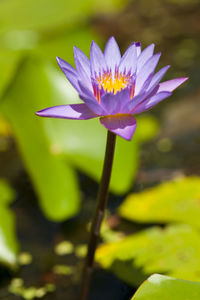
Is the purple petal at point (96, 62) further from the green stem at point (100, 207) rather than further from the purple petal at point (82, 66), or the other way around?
the green stem at point (100, 207)

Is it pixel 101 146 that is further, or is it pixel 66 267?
pixel 101 146

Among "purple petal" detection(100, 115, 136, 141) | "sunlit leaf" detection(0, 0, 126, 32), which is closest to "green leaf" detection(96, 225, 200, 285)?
"purple petal" detection(100, 115, 136, 141)

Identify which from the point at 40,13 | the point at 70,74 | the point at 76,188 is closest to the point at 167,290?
the point at 70,74

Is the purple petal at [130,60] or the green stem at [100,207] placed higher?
the purple petal at [130,60]

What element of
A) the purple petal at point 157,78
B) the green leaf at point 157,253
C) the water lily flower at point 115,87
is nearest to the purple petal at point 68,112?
the water lily flower at point 115,87

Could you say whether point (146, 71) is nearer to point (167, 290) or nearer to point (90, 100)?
point (90, 100)

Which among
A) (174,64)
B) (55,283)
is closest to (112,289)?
(55,283)

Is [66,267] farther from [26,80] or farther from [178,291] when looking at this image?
[26,80]
